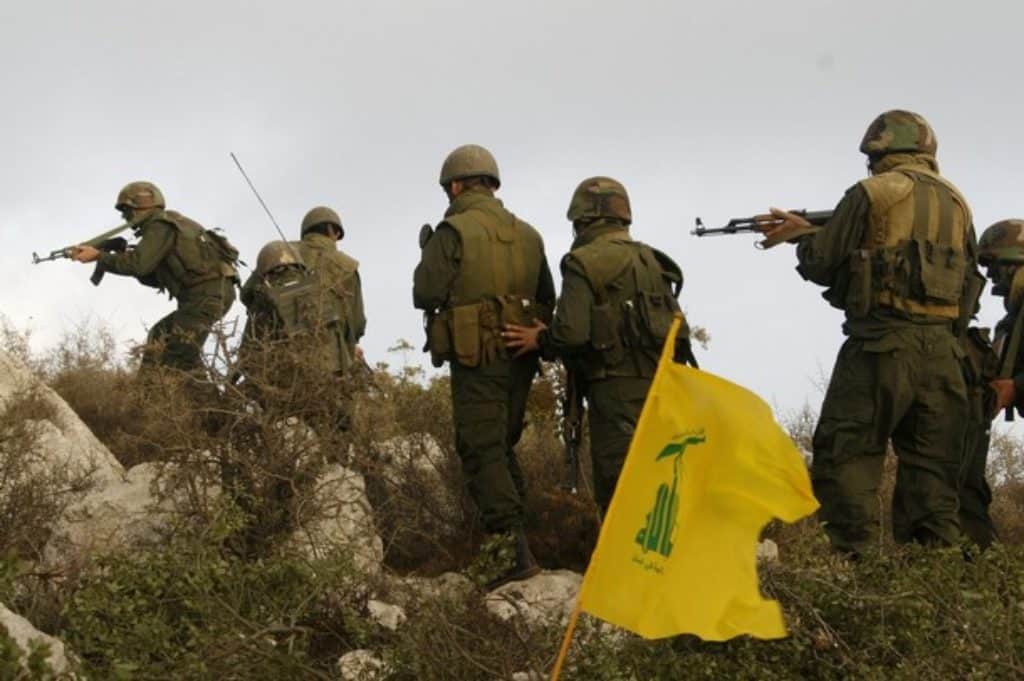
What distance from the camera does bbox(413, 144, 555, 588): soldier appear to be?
889 centimetres

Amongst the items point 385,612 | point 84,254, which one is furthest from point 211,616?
point 84,254

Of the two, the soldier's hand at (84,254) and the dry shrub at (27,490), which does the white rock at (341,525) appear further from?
the soldier's hand at (84,254)

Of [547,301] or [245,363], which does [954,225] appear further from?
[245,363]

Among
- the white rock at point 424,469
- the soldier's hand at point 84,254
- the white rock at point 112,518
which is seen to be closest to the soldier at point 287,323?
the white rock at point 424,469

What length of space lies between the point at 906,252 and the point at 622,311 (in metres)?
1.56

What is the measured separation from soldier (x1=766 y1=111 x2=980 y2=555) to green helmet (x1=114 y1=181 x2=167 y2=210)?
603 centimetres

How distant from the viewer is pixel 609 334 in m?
8.80

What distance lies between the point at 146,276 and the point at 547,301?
412 cm

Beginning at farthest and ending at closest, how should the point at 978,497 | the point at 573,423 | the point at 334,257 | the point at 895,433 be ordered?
1. the point at 334,257
2. the point at 978,497
3. the point at 573,423
4. the point at 895,433

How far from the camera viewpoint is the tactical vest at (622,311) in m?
8.82

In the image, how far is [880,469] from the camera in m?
8.27

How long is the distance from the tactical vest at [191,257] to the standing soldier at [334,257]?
2.50 ft

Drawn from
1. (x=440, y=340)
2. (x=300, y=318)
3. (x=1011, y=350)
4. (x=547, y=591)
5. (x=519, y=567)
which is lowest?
(x=547, y=591)

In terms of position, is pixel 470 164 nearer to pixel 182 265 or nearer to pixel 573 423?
pixel 573 423
